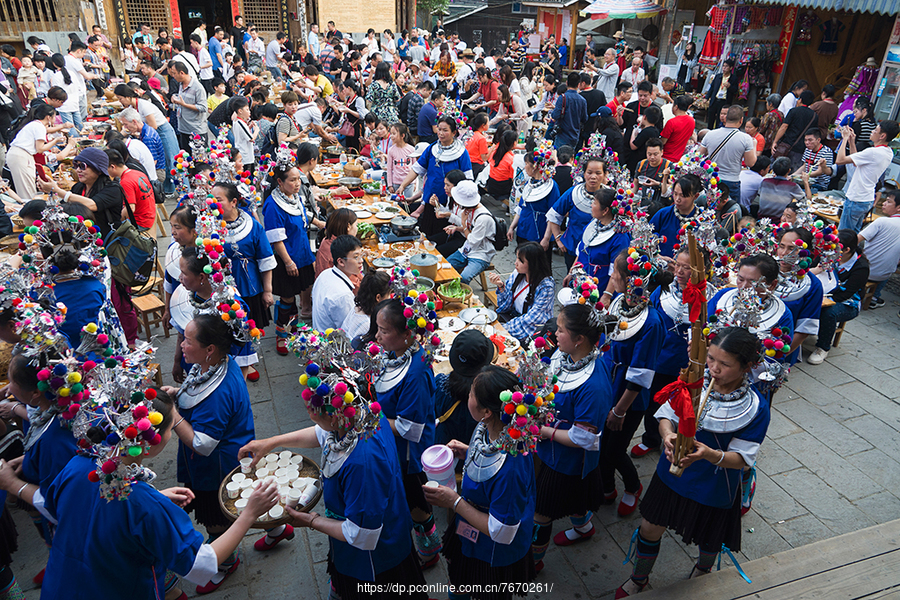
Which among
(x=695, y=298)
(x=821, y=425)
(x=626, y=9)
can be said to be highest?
(x=626, y=9)

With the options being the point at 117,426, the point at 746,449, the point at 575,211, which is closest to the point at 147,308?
the point at 117,426

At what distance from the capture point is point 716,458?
9.23 ft

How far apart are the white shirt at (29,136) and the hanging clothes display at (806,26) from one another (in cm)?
1573

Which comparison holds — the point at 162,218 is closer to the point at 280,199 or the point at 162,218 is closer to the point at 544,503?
the point at 280,199

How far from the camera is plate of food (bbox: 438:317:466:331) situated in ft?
15.1

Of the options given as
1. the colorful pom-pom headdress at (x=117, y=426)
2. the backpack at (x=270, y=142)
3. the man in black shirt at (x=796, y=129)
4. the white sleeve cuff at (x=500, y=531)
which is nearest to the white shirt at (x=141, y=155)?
the backpack at (x=270, y=142)

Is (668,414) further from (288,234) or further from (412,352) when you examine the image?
(288,234)

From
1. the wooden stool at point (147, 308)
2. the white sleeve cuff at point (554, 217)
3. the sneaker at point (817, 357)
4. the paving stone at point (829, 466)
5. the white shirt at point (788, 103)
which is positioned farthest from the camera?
the white shirt at point (788, 103)

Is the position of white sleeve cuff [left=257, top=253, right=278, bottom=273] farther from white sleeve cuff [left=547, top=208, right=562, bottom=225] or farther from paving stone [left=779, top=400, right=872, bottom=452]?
paving stone [left=779, top=400, right=872, bottom=452]

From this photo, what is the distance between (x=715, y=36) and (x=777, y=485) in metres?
14.4

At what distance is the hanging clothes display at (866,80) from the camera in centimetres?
1108

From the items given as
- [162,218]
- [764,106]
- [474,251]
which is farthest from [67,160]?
[764,106]

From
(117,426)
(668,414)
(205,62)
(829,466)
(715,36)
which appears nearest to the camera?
(117,426)

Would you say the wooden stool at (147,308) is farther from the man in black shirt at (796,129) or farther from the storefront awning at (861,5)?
the storefront awning at (861,5)
